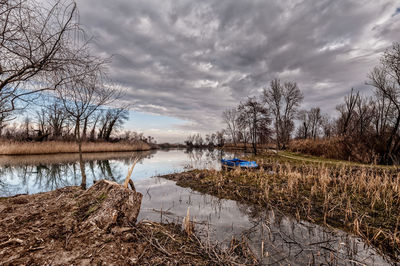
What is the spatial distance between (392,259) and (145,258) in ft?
15.4

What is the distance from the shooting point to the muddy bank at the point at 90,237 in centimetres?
240

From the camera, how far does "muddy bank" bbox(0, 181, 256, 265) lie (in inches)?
94.7

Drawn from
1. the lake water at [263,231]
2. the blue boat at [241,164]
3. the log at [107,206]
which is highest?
the log at [107,206]

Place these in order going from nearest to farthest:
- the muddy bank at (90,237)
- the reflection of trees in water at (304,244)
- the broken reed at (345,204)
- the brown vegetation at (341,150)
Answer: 1. the muddy bank at (90,237)
2. the reflection of trees in water at (304,244)
3. the broken reed at (345,204)
4. the brown vegetation at (341,150)

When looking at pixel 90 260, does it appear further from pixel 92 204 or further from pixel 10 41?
pixel 10 41

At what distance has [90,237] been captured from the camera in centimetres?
281

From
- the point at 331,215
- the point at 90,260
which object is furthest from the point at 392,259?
the point at 90,260

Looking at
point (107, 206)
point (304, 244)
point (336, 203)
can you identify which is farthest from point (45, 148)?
point (336, 203)

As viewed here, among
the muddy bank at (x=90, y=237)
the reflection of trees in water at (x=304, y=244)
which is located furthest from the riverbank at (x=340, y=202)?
the muddy bank at (x=90, y=237)

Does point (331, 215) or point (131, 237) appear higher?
point (131, 237)

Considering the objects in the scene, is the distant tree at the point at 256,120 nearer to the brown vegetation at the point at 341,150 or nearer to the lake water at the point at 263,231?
the brown vegetation at the point at 341,150

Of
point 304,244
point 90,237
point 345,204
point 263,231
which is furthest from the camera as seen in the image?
point 345,204

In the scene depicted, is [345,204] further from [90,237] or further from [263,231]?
[90,237]

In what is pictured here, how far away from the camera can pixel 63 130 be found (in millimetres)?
38594
